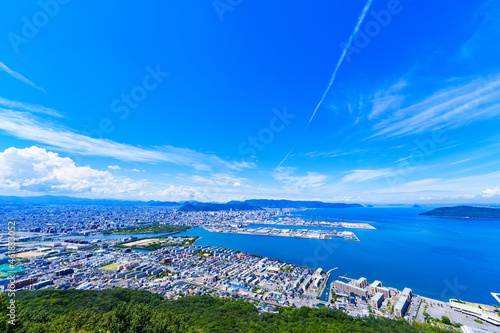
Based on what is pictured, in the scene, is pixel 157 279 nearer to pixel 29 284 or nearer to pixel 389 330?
pixel 29 284

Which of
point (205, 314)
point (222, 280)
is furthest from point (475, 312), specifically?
point (222, 280)

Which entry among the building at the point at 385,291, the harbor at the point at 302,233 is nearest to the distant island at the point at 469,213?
the harbor at the point at 302,233

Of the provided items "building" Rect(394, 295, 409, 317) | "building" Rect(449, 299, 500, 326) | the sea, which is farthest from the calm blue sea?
"building" Rect(394, 295, 409, 317)

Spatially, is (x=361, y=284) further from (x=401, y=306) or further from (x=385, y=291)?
(x=401, y=306)

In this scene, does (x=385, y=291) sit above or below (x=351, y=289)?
above

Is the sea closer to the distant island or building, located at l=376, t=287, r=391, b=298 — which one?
building, located at l=376, t=287, r=391, b=298

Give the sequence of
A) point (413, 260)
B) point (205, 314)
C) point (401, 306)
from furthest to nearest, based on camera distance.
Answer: point (413, 260) → point (401, 306) → point (205, 314)
